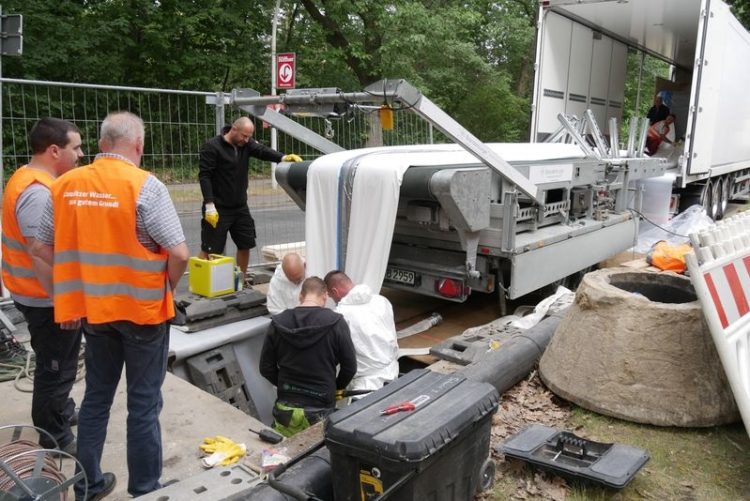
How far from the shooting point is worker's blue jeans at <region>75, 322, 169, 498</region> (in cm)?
270

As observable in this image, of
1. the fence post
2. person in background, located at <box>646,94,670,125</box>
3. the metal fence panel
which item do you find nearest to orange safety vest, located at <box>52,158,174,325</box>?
the metal fence panel

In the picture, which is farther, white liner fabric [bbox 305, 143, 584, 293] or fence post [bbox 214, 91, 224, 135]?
fence post [bbox 214, 91, 224, 135]

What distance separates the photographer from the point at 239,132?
19.2 ft

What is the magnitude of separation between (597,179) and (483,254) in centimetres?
231

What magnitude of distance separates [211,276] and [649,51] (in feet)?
33.4

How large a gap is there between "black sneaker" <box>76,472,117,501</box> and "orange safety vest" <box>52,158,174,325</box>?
0.81 metres

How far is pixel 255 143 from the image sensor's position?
6.04 meters

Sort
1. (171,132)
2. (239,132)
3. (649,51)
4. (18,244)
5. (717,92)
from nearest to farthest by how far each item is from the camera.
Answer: (18,244) < (239,132) < (171,132) < (717,92) < (649,51)

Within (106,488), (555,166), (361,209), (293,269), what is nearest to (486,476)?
(106,488)

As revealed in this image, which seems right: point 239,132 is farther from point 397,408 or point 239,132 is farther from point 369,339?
point 397,408

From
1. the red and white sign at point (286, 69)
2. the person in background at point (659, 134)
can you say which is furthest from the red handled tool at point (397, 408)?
the red and white sign at point (286, 69)

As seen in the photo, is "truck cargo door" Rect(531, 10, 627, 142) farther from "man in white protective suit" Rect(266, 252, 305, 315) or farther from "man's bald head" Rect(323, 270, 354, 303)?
"man's bald head" Rect(323, 270, 354, 303)

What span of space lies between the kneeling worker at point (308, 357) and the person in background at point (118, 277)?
0.96 meters

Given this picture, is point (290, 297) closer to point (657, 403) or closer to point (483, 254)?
point (483, 254)
